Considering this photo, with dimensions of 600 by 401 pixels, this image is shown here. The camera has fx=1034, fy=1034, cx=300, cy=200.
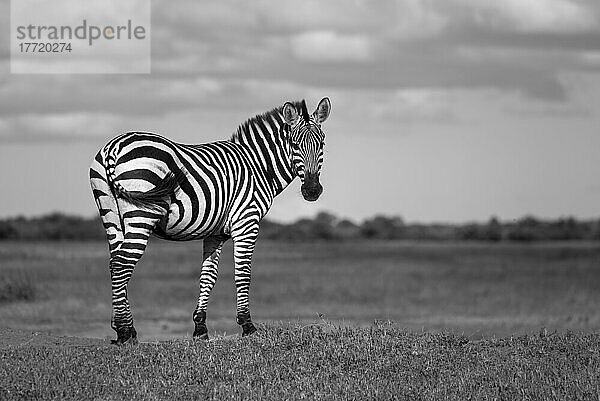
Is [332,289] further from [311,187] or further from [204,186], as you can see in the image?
[204,186]

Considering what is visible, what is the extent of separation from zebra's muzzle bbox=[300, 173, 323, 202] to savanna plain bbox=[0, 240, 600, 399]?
2015mm

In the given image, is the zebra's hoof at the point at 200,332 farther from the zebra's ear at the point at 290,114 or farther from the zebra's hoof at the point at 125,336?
the zebra's ear at the point at 290,114

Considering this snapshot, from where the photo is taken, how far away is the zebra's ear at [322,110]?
16453 millimetres

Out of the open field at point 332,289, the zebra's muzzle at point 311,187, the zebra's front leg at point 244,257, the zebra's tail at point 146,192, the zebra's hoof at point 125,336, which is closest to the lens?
the zebra's tail at point 146,192

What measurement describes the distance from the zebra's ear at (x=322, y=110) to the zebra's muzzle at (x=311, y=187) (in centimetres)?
105

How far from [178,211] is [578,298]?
2311cm

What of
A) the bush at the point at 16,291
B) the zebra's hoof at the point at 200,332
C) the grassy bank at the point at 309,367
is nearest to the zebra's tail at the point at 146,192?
the grassy bank at the point at 309,367

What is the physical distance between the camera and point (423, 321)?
1072 inches

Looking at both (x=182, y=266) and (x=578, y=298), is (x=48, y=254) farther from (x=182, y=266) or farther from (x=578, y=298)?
(x=578, y=298)

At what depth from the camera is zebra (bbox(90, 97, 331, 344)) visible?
14617mm

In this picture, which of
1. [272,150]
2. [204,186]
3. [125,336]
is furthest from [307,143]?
[125,336]

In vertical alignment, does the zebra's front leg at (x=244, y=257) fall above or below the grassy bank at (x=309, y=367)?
above

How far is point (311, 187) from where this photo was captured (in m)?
15.9

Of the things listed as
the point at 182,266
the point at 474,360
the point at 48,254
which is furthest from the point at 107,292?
the point at 474,360
